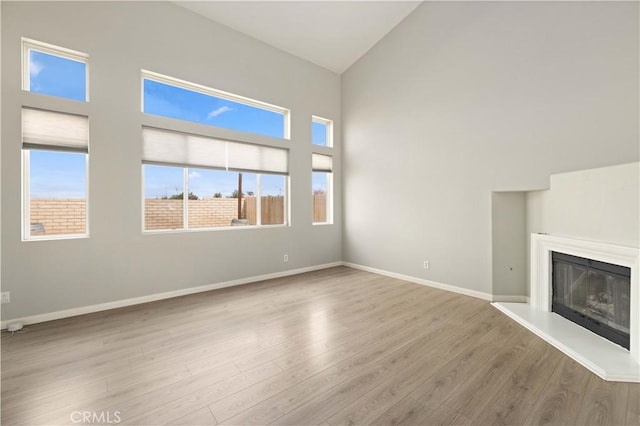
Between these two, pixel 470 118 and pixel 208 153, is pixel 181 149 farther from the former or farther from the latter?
pixel 470 118

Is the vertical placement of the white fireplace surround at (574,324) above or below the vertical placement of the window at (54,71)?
below

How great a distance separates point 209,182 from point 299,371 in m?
3.21

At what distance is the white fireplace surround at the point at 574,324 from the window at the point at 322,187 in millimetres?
3434

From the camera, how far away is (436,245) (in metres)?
4.38

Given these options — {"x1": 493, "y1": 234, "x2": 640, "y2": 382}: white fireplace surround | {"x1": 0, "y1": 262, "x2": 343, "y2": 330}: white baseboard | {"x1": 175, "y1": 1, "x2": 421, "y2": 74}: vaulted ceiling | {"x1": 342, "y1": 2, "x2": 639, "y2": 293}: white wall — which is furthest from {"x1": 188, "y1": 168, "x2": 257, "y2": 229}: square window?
{"x1": 493, "y1": 234, "x2": 640, "y2": 382}: white fireplace surround

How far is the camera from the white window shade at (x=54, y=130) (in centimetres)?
298

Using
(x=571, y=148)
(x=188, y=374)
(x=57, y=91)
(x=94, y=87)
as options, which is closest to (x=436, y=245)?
(x=571, y=148)

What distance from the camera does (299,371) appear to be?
2145mm

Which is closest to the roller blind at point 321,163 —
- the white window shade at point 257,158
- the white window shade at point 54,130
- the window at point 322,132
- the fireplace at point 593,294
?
the window at point 322,132

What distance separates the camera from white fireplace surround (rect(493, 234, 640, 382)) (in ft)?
7.13

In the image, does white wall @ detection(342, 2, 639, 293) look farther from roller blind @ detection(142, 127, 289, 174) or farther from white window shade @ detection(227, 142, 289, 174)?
roller blind @ detection(142, 127, 289, 174)

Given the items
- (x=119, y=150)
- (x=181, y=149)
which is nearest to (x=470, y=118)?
(x=181, y=149)

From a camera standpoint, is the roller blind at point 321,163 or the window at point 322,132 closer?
the roller blind at point 321,163

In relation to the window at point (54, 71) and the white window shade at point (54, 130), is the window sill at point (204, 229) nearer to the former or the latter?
the white window shade at point (54, 130)
